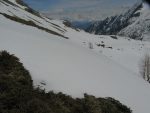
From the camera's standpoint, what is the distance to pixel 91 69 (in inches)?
1188

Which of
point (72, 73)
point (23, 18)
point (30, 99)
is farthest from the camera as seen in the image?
point (23, 18)

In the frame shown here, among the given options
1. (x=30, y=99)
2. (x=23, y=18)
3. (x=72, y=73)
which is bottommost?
(x=30, y=99)

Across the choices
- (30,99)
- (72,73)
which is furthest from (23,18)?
(30,99)

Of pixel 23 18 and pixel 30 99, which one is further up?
pixel 23 18

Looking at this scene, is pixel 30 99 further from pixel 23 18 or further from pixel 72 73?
pixel 23 18

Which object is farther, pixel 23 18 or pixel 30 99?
pixel 23 18

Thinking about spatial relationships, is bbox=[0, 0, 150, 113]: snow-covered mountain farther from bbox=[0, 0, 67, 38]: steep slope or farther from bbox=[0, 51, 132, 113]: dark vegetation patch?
bbox=[0, 0, 67, 38]: steep slope

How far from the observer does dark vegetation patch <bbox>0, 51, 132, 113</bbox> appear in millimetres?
18484

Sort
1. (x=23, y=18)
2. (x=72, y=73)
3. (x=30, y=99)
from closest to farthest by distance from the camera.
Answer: (x=30, y=99) → (x=72, y=73) → (x=23, y=18)

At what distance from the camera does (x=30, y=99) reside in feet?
63.1

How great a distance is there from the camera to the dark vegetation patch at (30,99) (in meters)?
18.5

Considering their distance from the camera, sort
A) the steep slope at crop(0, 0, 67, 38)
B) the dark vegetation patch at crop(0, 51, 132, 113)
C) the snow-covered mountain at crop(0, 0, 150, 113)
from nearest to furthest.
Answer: the dark vegetation patch at crop(0, 51, 132, 113) < the snow-covered mountain at crop(0, 0, 150, 113) < the steep slope at crop(0, 0, 67, 38)

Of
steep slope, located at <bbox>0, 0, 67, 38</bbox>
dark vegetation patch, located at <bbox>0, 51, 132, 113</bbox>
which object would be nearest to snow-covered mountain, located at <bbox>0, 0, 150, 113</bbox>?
dark vegetation patch, located at <bbox>0, 51, 132, 113</bbox>

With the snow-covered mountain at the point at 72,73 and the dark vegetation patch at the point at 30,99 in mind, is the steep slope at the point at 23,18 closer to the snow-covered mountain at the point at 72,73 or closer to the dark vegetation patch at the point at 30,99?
the snow-covered mountain at the point at 72,73
